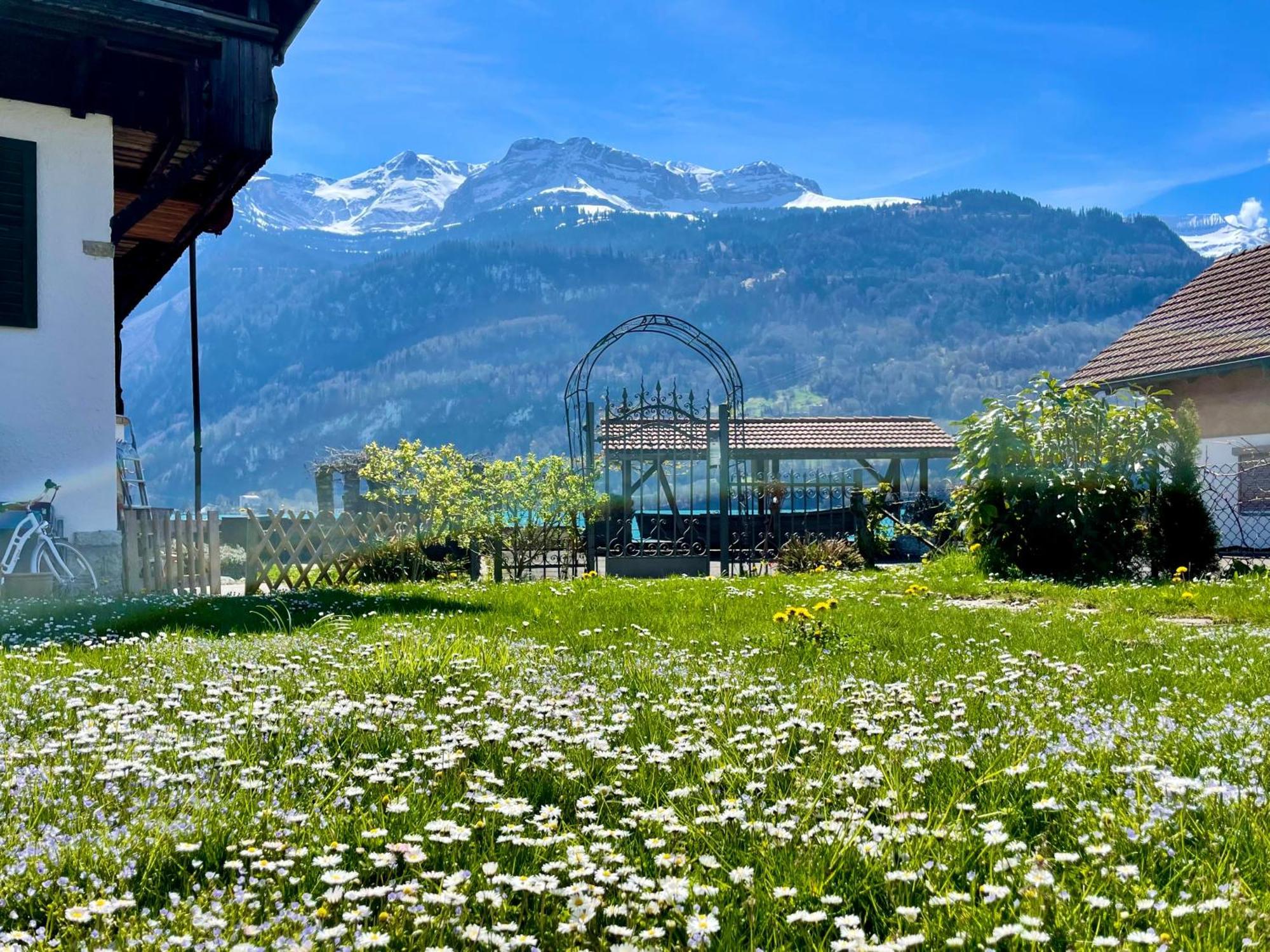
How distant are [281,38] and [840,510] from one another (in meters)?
13.0

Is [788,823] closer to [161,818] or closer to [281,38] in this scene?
[161,818]

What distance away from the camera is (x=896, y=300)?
19938 centimetres

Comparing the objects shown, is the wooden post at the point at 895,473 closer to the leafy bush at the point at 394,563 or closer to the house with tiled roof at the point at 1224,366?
the house with tiled roof at the point at 1224,366

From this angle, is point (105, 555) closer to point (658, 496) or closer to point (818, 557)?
point (658, 496)

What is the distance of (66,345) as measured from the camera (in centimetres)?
1070

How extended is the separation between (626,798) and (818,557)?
47.0ft

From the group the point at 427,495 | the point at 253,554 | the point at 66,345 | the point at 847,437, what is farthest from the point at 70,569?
the point at 847,437

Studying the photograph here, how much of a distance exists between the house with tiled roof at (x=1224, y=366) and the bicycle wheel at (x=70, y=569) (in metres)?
17.6

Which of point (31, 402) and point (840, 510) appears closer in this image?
point (31, 402)

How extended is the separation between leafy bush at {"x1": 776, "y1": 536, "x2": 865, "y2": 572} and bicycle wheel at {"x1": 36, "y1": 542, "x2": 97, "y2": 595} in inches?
412

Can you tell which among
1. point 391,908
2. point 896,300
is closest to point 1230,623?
point 391,908

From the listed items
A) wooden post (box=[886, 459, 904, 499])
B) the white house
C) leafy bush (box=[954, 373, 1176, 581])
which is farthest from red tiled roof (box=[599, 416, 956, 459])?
the white house

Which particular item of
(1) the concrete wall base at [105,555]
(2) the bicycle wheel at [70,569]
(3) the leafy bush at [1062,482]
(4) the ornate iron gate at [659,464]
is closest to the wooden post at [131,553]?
(1) the concrete wall base at [105,555]

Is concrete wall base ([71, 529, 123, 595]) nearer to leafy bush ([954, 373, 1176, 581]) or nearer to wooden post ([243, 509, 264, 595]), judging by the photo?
wooden post ([243, 509, 264, 595])
